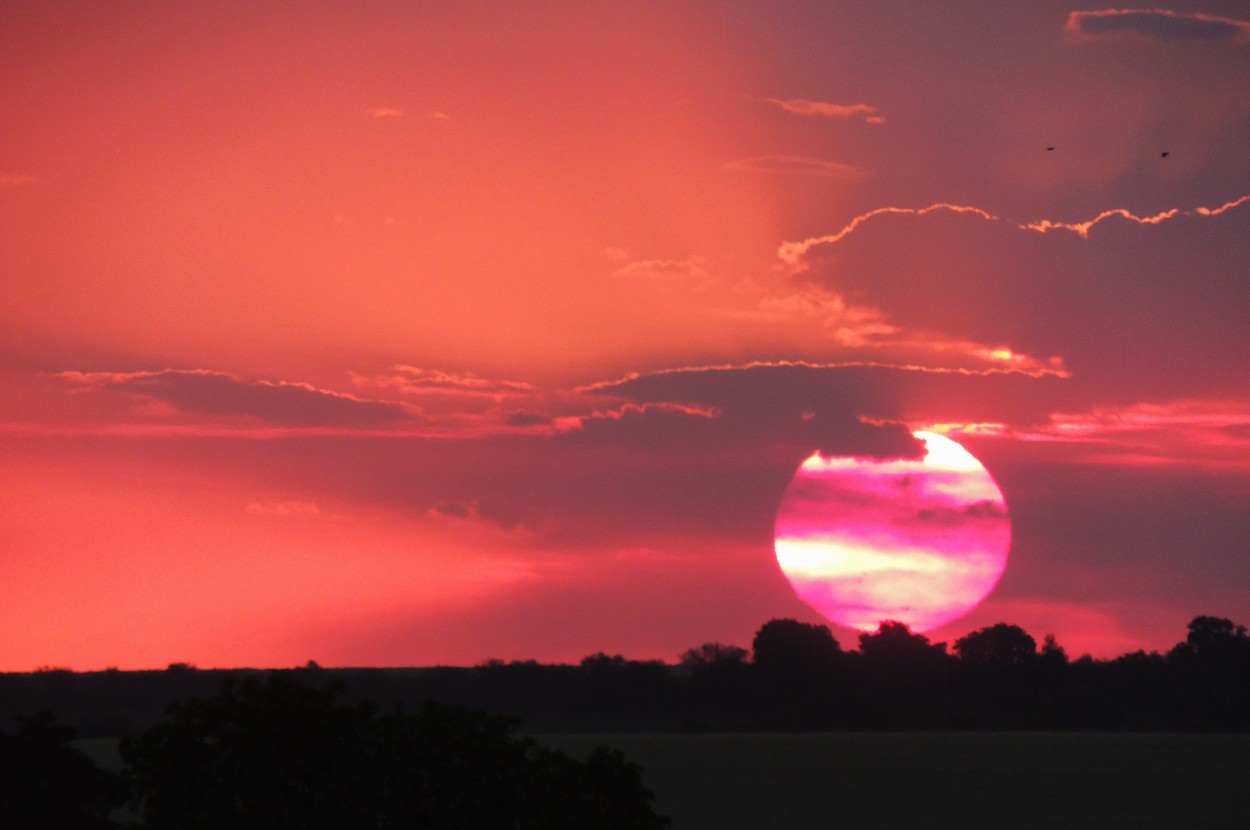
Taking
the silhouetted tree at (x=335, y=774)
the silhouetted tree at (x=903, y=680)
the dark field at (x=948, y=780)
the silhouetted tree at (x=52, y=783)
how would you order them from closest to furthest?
the silhouetted tree at (x=335, y=774) < the silhouetted tree at (x=52, y=783) < the dark field at (x=948, y=780) < the silhouetted tree at (x=903, y=680)

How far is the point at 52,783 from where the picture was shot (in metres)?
40.3

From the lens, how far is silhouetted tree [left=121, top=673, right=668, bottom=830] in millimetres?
33344

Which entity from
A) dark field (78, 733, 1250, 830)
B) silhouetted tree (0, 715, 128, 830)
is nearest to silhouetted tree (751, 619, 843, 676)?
dark field (78, 733, 1250, 830)

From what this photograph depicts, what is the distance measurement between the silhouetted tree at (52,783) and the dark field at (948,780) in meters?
41.2

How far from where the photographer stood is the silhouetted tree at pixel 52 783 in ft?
129

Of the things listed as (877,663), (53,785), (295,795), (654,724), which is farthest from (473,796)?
(877,663)

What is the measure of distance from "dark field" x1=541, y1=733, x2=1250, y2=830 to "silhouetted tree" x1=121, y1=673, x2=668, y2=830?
146 ft

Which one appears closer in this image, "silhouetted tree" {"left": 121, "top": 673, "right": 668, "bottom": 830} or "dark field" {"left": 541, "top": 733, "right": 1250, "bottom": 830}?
"silhouetted tree" {"left": 121, "top": 673, "right": 668, "bottom": 830}

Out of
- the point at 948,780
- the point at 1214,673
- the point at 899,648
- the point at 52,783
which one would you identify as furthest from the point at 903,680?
the point at 52,783

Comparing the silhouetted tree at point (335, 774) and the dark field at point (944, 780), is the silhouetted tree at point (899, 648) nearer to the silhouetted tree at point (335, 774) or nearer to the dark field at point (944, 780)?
the dark field at point (944, 780)

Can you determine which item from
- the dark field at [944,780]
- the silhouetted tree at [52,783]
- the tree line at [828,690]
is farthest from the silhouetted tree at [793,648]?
the silhouetted tree at [52,783]

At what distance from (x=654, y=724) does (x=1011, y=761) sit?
59.5 metres

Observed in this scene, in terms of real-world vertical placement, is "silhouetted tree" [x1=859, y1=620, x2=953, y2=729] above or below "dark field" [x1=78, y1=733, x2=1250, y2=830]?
above

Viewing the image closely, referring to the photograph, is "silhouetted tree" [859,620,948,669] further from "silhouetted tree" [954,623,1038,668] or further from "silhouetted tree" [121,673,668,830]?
"silhouetted tree" [121,673,668,830]
